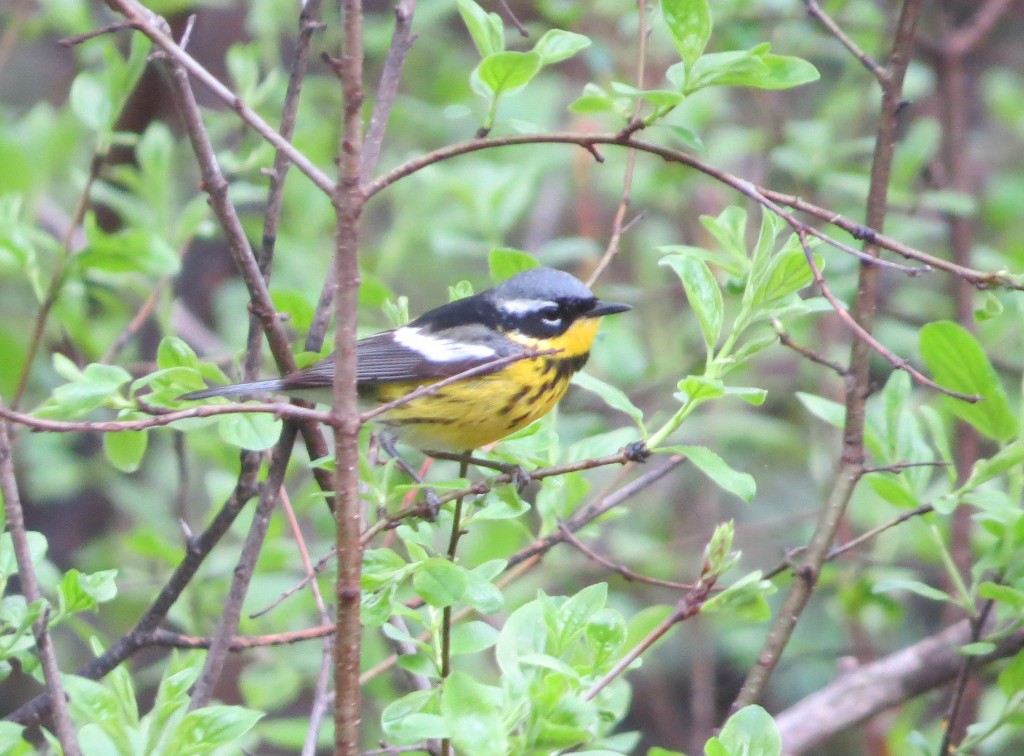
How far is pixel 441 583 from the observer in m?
1.85

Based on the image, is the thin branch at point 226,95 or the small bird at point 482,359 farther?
the small bird at point 482,359

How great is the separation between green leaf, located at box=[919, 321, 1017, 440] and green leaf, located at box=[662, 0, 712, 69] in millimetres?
755

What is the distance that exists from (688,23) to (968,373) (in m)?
0.93

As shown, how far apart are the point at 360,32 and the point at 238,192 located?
2.12 metres

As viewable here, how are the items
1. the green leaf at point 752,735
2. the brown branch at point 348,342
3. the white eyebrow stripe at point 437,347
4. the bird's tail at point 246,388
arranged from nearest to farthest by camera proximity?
the brown branch at point 348,342, the green leaf at point 752,735, the bird's tail at point 246,388, the white eyebrow stripe at point 437,347

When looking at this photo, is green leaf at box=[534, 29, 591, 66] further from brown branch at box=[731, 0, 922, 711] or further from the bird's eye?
the bird's eye

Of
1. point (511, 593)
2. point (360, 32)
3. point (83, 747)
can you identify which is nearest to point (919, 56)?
point (511, 593)

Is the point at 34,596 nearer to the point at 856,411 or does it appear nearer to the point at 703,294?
the point at 703,294

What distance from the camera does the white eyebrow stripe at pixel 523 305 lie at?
3449 mm

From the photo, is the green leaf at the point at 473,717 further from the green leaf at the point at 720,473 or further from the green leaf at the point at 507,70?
the green leaf at the point at 507,70

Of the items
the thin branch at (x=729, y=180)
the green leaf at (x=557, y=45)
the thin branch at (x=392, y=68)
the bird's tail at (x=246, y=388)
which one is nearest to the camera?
the thin branch at (x=729, y=180)

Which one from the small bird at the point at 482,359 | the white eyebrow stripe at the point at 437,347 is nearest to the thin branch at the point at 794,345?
the small bird at the point at 482,359

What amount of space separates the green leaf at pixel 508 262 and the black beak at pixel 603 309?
1.72 feet

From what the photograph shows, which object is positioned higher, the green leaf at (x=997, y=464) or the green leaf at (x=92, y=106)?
the green leaf at (x=92, y=106)
